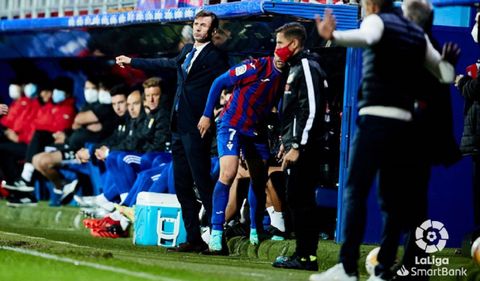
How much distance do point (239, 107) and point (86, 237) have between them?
4.21 meters

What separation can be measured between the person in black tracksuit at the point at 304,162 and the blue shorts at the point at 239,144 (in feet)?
4.58

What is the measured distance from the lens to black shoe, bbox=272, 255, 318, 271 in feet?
43.9

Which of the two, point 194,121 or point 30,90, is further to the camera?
point 30,90

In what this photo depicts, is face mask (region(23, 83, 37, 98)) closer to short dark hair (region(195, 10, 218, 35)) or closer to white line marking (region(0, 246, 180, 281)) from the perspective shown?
short dark hair (region(195, 10, 218, 35))

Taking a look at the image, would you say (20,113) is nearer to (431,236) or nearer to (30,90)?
(30,90)

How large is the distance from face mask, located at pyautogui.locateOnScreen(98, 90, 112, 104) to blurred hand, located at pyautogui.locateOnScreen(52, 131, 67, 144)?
94cm

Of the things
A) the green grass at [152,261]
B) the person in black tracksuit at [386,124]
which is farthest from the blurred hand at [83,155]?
the person in black tracksuit at [386,124]

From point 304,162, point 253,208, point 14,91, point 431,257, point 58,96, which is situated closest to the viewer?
point 431,257

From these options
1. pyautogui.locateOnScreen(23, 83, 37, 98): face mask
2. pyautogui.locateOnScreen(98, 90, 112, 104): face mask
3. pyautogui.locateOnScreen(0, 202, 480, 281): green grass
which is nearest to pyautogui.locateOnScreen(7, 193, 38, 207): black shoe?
pyautogui.locateOnScreen(23, 83, 37, 98): face mask

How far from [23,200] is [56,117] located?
137 cm

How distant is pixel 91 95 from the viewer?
22.4 m

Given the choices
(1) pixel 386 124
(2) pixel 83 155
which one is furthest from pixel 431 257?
(2) pixel 83 155

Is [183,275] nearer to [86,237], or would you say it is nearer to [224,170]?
[224,170]

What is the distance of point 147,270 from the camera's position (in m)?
11.8
